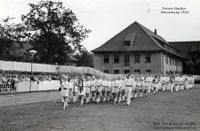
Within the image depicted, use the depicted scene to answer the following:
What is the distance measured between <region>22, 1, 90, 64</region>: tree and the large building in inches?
260

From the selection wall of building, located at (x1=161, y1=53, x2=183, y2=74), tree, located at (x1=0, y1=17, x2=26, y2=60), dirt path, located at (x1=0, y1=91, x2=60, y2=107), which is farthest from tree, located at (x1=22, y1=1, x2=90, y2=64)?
dirt path, located at (x1=0, y1=91, x2=60, y2=107)

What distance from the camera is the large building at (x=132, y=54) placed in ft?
189

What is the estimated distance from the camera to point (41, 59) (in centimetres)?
5628

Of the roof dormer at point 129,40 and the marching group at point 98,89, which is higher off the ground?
the roof dormer at point 129,40

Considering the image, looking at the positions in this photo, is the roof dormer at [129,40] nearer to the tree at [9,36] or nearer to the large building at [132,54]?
the large building at [132,54]

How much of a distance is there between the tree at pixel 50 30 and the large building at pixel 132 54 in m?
6.60

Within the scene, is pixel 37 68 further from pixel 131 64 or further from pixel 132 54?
pixel 132 54

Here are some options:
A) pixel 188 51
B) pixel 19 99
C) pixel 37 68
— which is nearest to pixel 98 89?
pixel 19 99

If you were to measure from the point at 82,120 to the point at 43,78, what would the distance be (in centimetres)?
2303

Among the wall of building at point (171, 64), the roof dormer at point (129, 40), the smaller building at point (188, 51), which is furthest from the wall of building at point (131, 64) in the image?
the smaller building at point (188, 51)

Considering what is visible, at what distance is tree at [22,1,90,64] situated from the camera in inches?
2207

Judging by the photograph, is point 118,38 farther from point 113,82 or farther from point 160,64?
point 113,82

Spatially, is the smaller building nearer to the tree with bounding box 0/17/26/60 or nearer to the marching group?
the tree with bounding box 0/17/26/60

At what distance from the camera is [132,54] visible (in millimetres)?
59188
